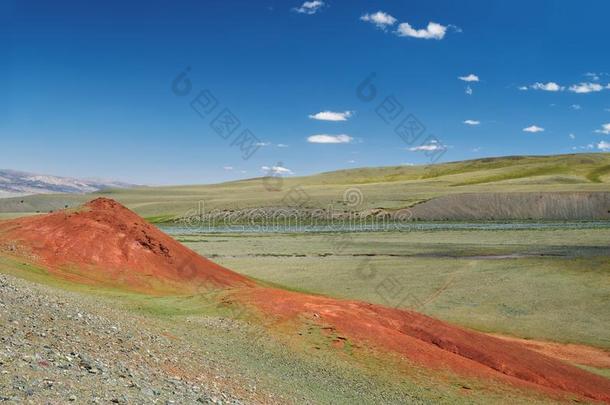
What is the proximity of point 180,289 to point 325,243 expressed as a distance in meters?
45.2

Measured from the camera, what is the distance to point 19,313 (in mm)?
15258

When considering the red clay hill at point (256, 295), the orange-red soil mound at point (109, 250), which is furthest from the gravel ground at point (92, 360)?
the orange-red soil mound at point (109, 250)

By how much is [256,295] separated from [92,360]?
12672 mm

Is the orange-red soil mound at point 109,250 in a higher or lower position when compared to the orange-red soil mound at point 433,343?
higher

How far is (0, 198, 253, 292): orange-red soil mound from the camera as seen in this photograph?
30.9m

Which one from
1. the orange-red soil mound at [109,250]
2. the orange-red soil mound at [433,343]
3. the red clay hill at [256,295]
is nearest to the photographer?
the orange-red soil mound at [433,343]

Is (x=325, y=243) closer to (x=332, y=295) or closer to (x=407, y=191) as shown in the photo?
(x=332, y=295)

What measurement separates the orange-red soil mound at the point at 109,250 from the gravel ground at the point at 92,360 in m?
11.3

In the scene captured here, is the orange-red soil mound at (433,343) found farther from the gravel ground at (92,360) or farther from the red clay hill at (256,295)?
the gravel ground at (92,360)

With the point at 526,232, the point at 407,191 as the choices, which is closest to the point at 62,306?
the point at 526,232

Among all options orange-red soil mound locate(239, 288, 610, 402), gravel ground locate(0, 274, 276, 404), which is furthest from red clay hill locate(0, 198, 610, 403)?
gravel ground locate(0, 274, 276, 404)

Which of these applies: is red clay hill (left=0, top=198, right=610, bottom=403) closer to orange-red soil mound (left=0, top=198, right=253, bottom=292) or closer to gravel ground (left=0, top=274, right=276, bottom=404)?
orange-red soil mound (left=0, top=198, right=253, bottom=292)

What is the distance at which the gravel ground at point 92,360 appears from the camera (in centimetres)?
1033

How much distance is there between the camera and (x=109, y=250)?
33.2m
